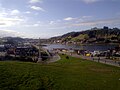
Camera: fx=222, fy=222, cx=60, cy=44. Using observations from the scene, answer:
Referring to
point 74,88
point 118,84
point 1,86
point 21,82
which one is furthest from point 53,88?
point 118,84

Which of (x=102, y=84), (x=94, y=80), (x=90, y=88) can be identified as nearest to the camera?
(x=90, y=88)

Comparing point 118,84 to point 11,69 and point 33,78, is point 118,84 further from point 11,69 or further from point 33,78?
point 11,69

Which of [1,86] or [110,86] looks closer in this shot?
[1,86]

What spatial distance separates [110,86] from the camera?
2706 cm

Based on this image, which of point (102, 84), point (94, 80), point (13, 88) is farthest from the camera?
point (94, 80)

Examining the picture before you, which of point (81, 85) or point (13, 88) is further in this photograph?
point (81, 85)

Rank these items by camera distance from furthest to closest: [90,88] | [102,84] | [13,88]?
[102,84], [90,88], [13,88]

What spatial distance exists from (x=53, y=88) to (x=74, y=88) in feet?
8.12

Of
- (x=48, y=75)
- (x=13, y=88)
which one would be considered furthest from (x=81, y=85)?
(x=13, y=88)

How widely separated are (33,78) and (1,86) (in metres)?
4.94

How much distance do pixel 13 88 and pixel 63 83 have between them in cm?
630

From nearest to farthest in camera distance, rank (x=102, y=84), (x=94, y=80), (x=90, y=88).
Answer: (x=90, y=88)
(x=102, y=84)
(x=94, y=80)

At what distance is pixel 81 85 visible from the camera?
2672 cm

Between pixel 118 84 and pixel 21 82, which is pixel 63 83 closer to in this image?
pixel 21 82
